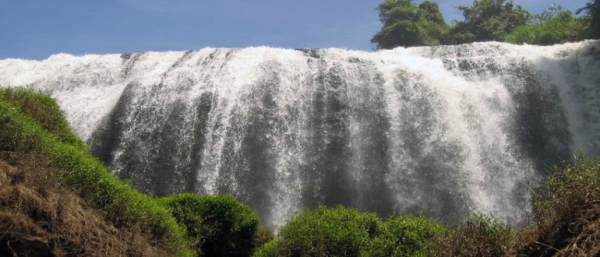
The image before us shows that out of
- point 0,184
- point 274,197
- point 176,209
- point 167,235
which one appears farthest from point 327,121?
point 0,184

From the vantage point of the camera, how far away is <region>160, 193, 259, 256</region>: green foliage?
12.2m

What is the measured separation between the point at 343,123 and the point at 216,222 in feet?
21.5

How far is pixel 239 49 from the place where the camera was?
2161cm

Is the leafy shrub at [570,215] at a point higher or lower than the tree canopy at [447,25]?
lower

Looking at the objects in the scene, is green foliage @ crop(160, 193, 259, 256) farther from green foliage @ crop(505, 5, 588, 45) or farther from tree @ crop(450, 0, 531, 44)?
tree @ crop(450, 0, 531, 44)

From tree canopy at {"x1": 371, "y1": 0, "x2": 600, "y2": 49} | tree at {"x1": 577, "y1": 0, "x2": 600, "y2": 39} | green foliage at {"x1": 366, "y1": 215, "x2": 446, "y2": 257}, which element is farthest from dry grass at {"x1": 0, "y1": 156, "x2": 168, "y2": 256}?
tree canopy at {"x1": 371, "y1": 0, "x2": 600, "y2": 49}

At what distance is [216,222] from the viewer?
40.5 feet

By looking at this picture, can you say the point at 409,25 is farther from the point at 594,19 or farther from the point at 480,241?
the point at 480,241

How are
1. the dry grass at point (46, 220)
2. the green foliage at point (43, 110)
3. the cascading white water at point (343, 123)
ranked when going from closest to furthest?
the dry grass at point (46, 220), the green foliage at point (43, 110), the cascading white water at point (343, 123)

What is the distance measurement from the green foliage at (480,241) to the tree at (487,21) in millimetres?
31295

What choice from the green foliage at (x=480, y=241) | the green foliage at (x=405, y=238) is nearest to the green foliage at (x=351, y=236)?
the green foliage at (x=405, y=238)

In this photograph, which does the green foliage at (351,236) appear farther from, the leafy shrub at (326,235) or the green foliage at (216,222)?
the green foliage at (216,222)

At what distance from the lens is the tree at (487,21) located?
38719mm

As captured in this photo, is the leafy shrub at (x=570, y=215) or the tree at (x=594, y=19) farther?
the tree at (x=594, y=19)
